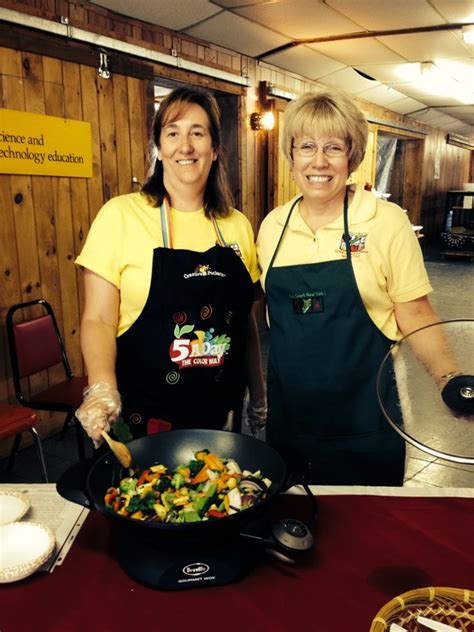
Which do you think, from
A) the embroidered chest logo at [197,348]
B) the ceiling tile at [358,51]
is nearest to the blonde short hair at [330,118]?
the embroidered chest logo at [197,348]

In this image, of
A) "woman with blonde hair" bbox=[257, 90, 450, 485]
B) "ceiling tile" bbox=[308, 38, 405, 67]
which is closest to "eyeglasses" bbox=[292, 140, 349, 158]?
"woman with blonde hair" bbox=[257, 90, 450, 485]

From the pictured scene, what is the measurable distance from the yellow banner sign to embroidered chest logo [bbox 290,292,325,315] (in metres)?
2.17

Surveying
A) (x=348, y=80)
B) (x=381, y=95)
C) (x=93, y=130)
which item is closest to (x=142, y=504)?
(x=93, y=130)

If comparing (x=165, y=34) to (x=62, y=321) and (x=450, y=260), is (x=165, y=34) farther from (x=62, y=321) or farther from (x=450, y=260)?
(x=450, y=260)

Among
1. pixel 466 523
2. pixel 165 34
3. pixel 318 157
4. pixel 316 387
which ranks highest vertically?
pixel 165 34

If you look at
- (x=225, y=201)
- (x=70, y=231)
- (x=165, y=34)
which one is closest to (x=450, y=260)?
(x=165, y=34)

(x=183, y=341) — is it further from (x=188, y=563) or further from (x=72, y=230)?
(x=72, y=230)

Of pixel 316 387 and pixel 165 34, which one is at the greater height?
pixel 165 34

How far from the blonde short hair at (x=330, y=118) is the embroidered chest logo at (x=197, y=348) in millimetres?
667

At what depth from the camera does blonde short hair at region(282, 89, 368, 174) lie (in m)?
1.64

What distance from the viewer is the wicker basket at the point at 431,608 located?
969mm

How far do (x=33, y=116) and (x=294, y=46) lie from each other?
2.80 metres

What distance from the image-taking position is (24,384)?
3502 mm

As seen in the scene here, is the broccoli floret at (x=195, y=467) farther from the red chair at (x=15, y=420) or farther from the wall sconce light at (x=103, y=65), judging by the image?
the wall sconce light at (x=103, y=65)
